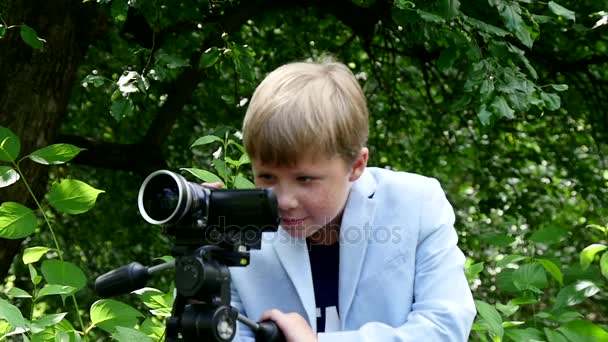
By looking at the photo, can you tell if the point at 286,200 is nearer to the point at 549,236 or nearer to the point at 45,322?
the point at 45,322

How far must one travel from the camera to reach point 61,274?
2.35 m

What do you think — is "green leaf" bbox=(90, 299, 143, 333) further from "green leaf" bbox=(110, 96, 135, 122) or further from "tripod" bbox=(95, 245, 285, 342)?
"green leaf" bbox=(110, 96, 135, 122)

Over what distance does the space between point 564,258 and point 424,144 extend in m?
1.44

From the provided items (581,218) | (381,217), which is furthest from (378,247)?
(581,218)

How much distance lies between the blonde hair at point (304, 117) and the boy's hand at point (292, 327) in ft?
1.12

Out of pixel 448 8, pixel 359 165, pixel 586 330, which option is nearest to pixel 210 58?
pixel 448 8

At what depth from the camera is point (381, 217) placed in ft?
7.21

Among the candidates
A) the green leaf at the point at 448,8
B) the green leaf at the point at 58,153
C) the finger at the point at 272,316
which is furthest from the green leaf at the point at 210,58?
the finger at the point at 272,316

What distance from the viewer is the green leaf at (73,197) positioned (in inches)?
91.5

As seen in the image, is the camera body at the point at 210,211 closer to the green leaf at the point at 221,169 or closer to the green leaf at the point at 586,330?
the green leaf at the point at 221,169

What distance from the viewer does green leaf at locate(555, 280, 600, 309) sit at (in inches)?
109

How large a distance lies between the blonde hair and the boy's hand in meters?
0.34

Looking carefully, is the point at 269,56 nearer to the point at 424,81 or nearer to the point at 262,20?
the point at 262,20

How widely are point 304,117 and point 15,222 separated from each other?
85cm
